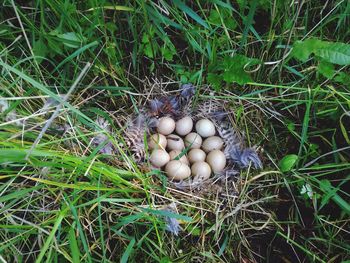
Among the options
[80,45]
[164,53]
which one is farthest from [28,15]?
[164,53]

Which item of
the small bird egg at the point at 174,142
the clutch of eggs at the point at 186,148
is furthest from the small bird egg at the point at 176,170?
the small bird egg at the point at 174,142

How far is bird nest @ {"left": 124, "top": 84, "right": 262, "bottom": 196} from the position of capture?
175cm

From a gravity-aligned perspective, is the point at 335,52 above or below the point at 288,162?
above

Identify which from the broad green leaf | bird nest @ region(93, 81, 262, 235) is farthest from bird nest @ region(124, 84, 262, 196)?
the broad green leaf

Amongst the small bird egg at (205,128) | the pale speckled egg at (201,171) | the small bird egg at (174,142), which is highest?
the small bird egg at (205,128)

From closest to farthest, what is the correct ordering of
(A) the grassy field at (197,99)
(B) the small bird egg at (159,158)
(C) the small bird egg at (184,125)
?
(A) the grassy field at (197,99) → (B) the small bird egg at (159,158) → (C) the small bird egg at (184,125)

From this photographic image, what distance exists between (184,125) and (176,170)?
0.22 metres

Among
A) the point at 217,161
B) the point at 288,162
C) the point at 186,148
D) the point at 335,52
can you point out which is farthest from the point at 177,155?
the point at 335,52

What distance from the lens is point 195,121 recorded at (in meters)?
1.95

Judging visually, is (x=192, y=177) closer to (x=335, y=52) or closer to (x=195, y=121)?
(x=195, y=121)

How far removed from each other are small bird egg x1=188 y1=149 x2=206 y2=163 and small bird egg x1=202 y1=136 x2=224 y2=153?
0.04m

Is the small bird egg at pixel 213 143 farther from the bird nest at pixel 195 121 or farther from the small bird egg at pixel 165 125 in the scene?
the small bird egg at pixel 165 125

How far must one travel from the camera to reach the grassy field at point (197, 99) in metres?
1.52

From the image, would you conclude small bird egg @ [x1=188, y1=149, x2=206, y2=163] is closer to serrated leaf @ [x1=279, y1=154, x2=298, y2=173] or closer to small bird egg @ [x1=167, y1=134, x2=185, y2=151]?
small bird egg @ [x1=167, y1=134, x2=185, y2=151]
